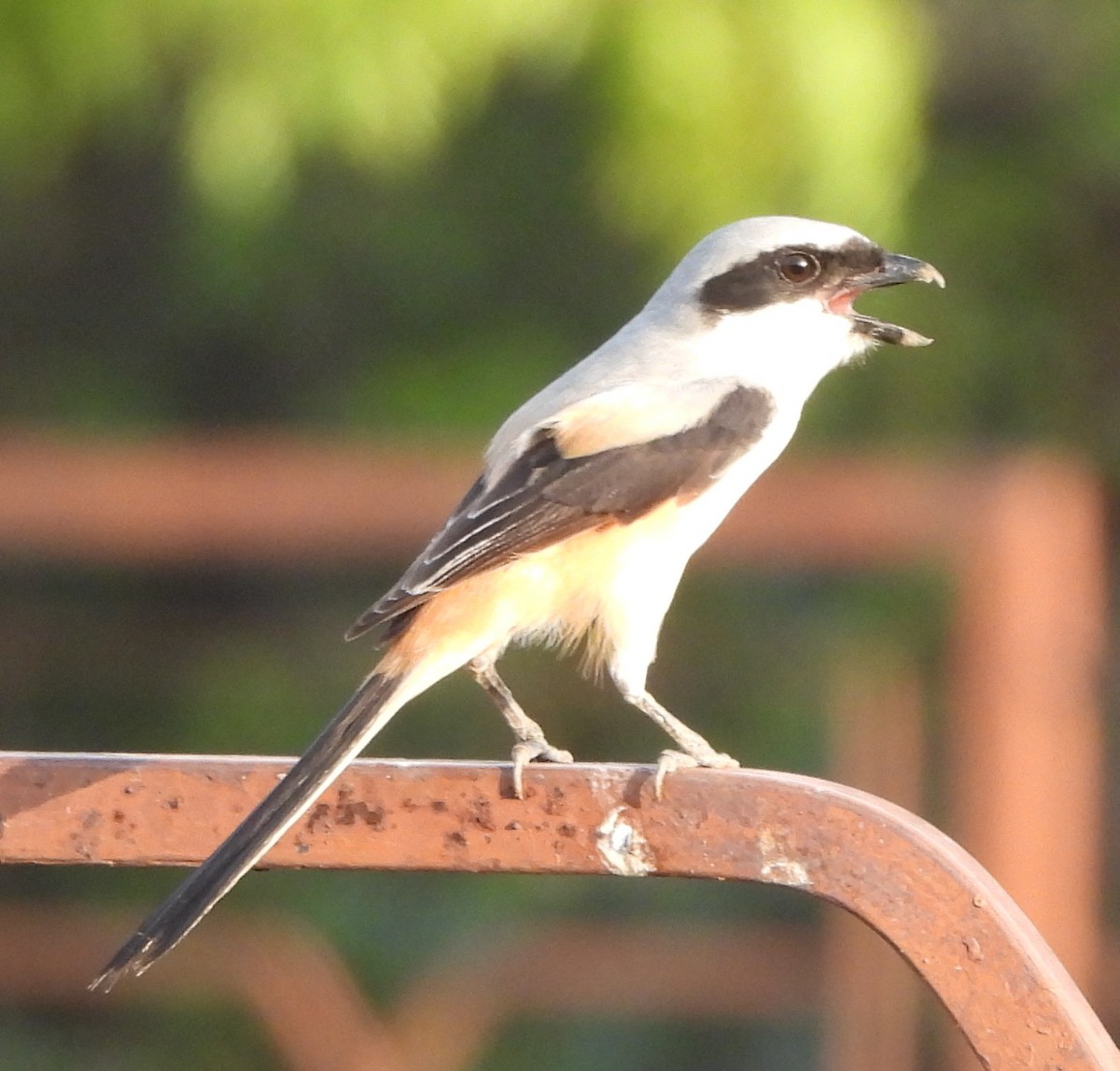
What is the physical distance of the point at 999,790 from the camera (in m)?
3.83

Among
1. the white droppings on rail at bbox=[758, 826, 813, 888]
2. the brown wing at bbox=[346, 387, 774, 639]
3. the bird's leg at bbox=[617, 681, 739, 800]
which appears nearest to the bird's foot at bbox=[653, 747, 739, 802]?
the bird's leg at bbox=[617, 681, 739, 800]

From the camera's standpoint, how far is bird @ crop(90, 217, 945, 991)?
2.64m

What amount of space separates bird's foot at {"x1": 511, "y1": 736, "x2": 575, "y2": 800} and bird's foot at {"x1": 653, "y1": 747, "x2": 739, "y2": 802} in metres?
0.12

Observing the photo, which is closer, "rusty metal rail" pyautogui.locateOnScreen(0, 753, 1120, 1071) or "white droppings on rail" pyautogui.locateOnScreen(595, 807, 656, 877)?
"rusty metal rail" pyautogui.locateOnScreen(0, 753, 1120, 1071)

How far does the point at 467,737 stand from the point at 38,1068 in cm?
143

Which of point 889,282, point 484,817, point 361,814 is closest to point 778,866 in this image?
point 484,817

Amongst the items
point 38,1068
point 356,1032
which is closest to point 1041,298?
point 356,1032

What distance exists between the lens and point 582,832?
6.01 feet

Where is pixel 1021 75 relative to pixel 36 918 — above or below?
above

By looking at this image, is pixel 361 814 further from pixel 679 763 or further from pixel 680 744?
pixel 680 744

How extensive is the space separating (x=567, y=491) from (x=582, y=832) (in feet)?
3.23

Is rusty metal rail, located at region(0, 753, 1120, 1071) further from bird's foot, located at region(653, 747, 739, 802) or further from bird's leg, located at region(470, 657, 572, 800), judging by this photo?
bird's leg, located at region(470, 657, 572, 800)

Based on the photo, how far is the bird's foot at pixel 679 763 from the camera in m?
1.82

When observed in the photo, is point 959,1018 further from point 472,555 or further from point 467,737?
point 467,737
